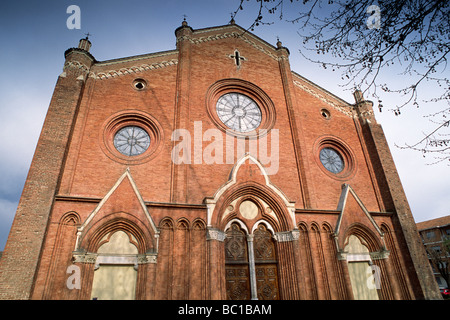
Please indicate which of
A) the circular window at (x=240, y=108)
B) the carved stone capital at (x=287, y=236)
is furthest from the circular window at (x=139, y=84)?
the carved stone capital at (x=287, y=236)

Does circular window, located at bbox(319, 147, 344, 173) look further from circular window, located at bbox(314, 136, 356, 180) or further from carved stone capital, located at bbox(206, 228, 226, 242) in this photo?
carved stone capital, located at bbox(206, 228, 226, 242)

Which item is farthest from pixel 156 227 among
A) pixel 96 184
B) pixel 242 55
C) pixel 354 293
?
pixel 242 55

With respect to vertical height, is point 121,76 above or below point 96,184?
above

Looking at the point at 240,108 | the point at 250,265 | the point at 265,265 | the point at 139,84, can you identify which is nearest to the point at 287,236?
the point at 265,265

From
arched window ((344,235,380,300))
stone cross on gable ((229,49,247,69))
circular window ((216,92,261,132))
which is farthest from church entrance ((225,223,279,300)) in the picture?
stone cross on gable ((229,49,247,69))

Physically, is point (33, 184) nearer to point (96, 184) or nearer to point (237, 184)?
point (96, 184)

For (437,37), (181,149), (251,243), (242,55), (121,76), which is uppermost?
(242,55)

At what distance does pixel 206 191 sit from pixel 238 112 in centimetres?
538

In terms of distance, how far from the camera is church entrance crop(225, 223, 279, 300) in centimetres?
1036

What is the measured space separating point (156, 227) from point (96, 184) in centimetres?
315

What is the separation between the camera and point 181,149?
12.1 metres
